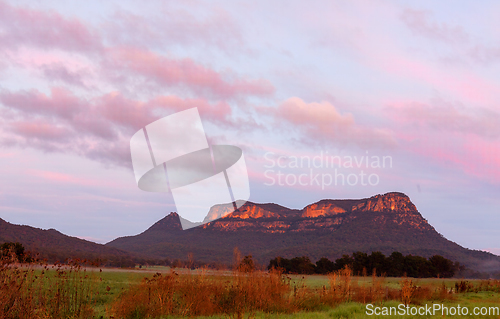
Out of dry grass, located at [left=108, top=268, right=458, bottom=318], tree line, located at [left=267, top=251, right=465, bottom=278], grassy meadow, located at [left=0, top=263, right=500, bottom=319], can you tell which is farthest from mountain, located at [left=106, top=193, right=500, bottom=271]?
grassy meadow, located at [left=0, top=263, right=500, bottom=319]

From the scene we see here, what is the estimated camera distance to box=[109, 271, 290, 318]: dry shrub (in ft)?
39.5

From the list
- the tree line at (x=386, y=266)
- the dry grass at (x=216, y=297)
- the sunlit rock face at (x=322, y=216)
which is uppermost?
the sunlit rock face at (x=322, y=216)

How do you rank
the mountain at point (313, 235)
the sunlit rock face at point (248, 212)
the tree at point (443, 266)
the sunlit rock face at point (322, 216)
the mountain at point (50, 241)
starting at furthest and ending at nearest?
the sunlit rock face at point (248, 212), the sunlit rock face at point (322, 216), the mountain at point (313, 235), the mountain at point (50, 241), the tree at point (443, 266)

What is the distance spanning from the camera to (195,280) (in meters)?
15.5

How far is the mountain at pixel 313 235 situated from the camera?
4033 inches

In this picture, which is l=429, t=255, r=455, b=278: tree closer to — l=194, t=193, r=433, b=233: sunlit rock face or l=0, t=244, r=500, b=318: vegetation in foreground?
l=194, t=193, r=433, b=233: sunlit rock face

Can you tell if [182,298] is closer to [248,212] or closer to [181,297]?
[181,297]

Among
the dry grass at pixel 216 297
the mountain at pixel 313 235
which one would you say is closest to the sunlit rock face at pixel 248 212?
the mountain at pixel 313 235

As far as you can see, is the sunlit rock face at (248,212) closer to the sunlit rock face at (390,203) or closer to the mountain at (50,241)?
the sunlit rock face at (390,203)

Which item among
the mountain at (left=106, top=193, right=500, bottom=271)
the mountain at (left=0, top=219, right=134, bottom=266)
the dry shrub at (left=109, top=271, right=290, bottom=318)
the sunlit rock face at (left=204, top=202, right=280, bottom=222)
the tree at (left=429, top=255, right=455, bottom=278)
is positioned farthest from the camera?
the sunlit rock face at (left=204, top=202, right=280, bottom=222)

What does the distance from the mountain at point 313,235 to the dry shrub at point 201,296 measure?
7480cm

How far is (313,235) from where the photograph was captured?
13138cm

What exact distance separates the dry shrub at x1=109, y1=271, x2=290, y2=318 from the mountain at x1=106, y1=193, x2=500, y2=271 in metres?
74.8

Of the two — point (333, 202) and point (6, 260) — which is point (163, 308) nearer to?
point (6, 260)
